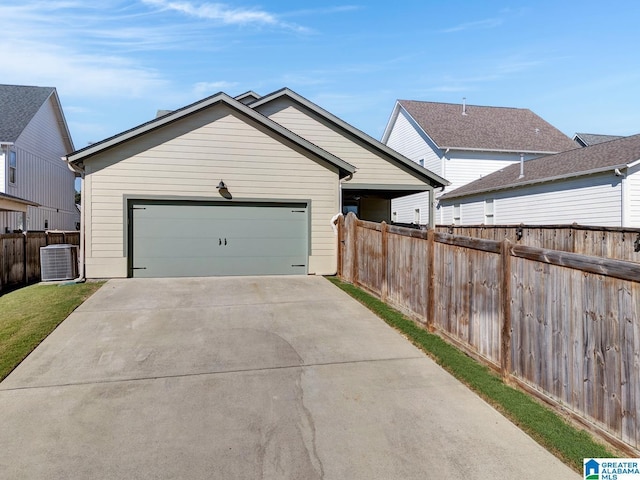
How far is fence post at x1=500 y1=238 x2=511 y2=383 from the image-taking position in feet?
13.5

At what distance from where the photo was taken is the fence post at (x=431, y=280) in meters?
5.79

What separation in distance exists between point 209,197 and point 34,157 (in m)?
13.3

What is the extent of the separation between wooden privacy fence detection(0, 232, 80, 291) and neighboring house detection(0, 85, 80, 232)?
17.7 ft

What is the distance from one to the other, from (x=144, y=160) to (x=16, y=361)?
A: 648cm

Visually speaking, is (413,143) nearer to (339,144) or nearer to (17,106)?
(339,144)

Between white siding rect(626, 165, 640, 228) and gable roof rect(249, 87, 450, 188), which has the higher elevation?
gable roof rect(249, 87, 450, 188)

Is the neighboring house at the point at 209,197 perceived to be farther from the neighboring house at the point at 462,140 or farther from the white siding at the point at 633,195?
the neighboring house at the point at 462,140

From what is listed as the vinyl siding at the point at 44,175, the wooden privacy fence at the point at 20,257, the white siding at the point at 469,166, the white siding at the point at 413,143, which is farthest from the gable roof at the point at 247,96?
the white siding at the point at 469,166

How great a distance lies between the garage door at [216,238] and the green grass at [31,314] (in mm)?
1604

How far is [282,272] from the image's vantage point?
35.8 ft

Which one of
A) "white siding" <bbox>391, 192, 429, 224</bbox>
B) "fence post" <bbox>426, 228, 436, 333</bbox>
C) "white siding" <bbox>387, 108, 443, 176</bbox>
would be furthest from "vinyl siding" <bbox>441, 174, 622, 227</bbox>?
"fence post" <bbox>426, 228, 436, 333</bbox>

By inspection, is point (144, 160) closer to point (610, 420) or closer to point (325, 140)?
point (325, 140)

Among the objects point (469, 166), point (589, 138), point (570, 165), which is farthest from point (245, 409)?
point (589, 138)

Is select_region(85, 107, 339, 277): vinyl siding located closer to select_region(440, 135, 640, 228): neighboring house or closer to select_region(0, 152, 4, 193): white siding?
select_region(0, 152, 4, 193): white siding
